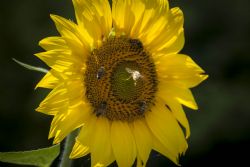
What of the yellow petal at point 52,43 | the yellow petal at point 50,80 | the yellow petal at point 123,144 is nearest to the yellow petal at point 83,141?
the yellow petal at point 123,144

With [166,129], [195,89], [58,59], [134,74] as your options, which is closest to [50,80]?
[58,59]

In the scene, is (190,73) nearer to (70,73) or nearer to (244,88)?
(70,73)

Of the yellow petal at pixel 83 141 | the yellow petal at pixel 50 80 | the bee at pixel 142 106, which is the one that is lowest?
the yellow petal at pixel 83 141

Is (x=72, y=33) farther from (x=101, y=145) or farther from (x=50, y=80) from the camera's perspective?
(x=101, y=145)

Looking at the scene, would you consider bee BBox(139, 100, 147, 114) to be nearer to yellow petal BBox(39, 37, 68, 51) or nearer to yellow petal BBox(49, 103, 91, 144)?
yellow petal BBox(49, 103, 91, 144)

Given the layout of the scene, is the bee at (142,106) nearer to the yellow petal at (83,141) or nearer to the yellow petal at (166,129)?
the yellow petal at (166,129)

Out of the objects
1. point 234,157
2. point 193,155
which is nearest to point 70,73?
point 193,155
